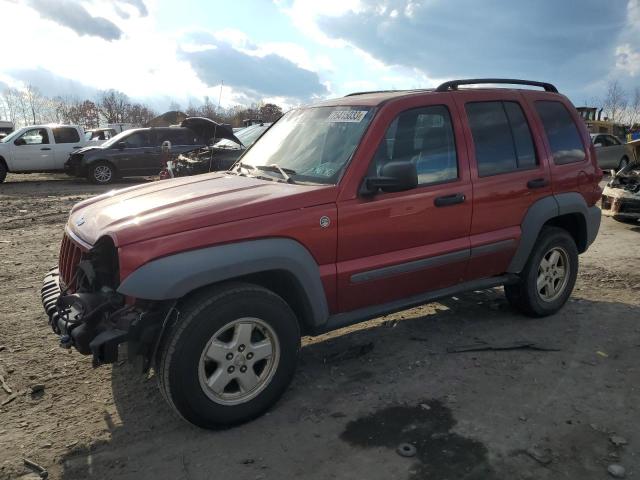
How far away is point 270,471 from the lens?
270 centimetres

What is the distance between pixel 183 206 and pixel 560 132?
11.2 ft

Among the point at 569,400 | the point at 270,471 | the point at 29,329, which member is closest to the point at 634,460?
the point at 569,400

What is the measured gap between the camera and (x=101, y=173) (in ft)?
50.6

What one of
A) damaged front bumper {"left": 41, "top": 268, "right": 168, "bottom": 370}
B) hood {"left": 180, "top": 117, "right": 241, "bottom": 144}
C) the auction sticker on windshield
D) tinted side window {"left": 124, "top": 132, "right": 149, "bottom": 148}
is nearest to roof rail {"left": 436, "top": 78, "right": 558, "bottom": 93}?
the auction sticker on windshield

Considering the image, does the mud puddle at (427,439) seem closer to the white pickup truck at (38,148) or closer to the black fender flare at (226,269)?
the black fender flare at (226,269)

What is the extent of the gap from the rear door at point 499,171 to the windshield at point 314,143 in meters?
0.93

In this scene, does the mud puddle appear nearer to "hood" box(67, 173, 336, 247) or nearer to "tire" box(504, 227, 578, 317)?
"hood" box(67, 173, 336, 247)

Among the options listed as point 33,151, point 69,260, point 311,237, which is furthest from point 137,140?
point 311,237

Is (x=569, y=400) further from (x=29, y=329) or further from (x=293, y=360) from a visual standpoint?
(x=29, y=329)

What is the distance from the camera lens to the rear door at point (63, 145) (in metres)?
16.5

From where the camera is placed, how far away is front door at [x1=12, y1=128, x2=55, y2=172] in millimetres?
16094

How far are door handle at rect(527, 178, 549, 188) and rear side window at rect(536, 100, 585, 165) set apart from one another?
0.92ft

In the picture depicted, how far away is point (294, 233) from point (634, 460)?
2.23m

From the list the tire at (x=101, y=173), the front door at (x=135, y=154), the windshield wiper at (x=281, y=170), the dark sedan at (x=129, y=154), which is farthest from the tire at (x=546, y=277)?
the tire at (x=101, y=173)
